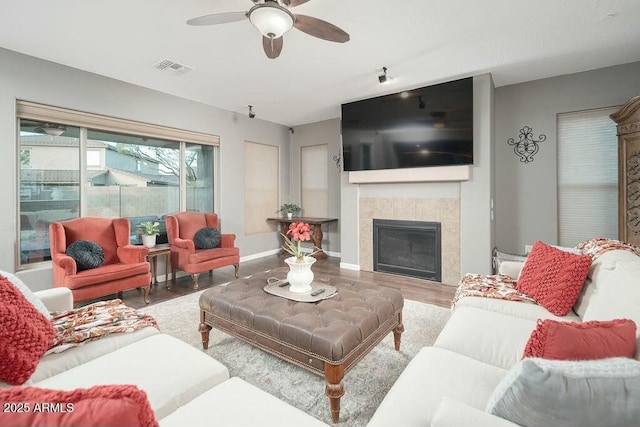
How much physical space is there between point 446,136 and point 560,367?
3.72 m

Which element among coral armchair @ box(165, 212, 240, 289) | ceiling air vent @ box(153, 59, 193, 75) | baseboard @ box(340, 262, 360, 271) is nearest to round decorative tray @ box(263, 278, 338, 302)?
coral armchair @ box(165, 212, 240, 289)

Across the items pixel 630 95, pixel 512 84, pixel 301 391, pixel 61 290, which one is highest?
pixel 512 84

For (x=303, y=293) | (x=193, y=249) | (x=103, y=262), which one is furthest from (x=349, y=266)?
(x=103, y=262)

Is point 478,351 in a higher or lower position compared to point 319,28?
lower

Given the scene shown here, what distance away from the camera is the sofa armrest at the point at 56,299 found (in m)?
1.97

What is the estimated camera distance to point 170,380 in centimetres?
128

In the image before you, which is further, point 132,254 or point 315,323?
point 132,254

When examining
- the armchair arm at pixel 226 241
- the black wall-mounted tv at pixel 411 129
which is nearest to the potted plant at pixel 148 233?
the armchair arm at pixel 226 241

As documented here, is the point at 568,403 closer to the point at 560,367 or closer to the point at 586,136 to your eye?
the point at 560,367

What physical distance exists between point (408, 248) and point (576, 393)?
3.87 meters

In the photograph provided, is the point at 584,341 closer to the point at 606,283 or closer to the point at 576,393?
the point at 576,393

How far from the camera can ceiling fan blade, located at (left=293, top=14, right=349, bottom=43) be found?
221 centimetres

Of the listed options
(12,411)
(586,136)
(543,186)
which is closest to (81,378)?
(12,411)

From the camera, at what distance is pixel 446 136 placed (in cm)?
405
